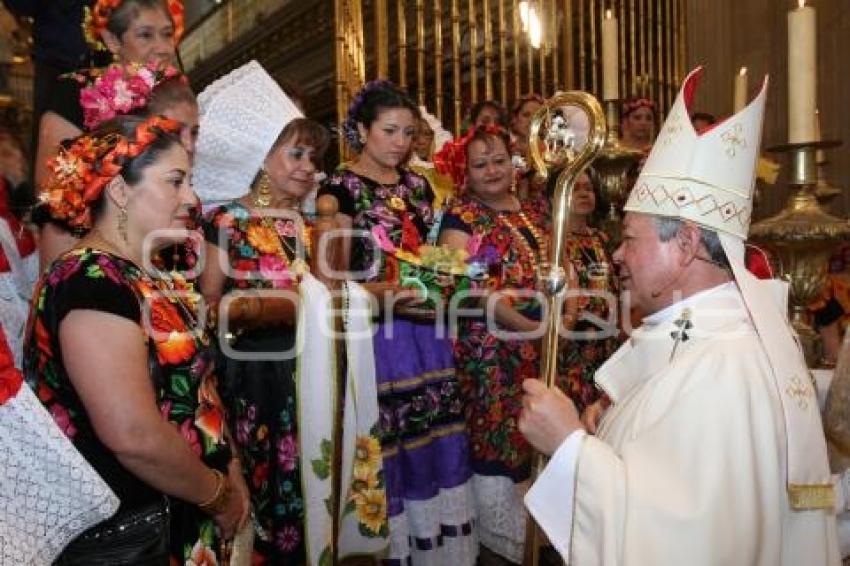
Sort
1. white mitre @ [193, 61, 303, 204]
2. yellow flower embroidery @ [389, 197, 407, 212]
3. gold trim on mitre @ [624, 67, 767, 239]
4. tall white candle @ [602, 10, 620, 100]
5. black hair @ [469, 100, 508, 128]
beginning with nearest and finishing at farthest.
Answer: gold trim on mitre @ [624, 67, 767, 239] < white mitre @ [193, 61, 303, 204] < tall white candle @ [602, 10, 620, 100] < yellow flower embroidery @ [389, 197, 407, 212] < black hair @ [469, 100, 508, 128]

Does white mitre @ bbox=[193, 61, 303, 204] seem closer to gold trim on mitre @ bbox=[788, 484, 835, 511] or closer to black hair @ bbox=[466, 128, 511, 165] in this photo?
black hair @ bbox=[466, 128, 511, 165]

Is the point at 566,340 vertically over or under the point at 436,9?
under

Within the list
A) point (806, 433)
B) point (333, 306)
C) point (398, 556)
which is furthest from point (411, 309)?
point (806, 433)

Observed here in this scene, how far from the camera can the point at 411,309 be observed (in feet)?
8.88

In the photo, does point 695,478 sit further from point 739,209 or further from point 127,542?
point 127,542

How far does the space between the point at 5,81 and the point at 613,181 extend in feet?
13.2

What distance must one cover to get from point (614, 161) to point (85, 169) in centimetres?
198

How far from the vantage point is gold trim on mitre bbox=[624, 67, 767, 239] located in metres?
1.65

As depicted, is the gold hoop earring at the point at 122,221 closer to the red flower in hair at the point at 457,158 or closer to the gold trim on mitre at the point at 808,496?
the gold trim on mitre at the point at 808,496

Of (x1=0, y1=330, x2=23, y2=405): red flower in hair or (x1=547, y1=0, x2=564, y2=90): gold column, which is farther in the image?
(x1=547, y1=0, x2=564, y2=90): gold column

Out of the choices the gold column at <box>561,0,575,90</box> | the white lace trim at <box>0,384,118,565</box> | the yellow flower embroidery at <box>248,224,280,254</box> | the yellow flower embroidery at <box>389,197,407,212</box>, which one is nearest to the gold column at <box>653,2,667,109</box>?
the gold column at <box>561,0,575,90</box>

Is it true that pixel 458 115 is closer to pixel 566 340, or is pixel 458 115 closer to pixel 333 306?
pixel 566 340

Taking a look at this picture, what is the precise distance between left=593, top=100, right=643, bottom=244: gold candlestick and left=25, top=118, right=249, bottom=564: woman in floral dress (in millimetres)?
1574

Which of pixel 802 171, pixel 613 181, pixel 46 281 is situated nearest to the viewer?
pixel 46 281
